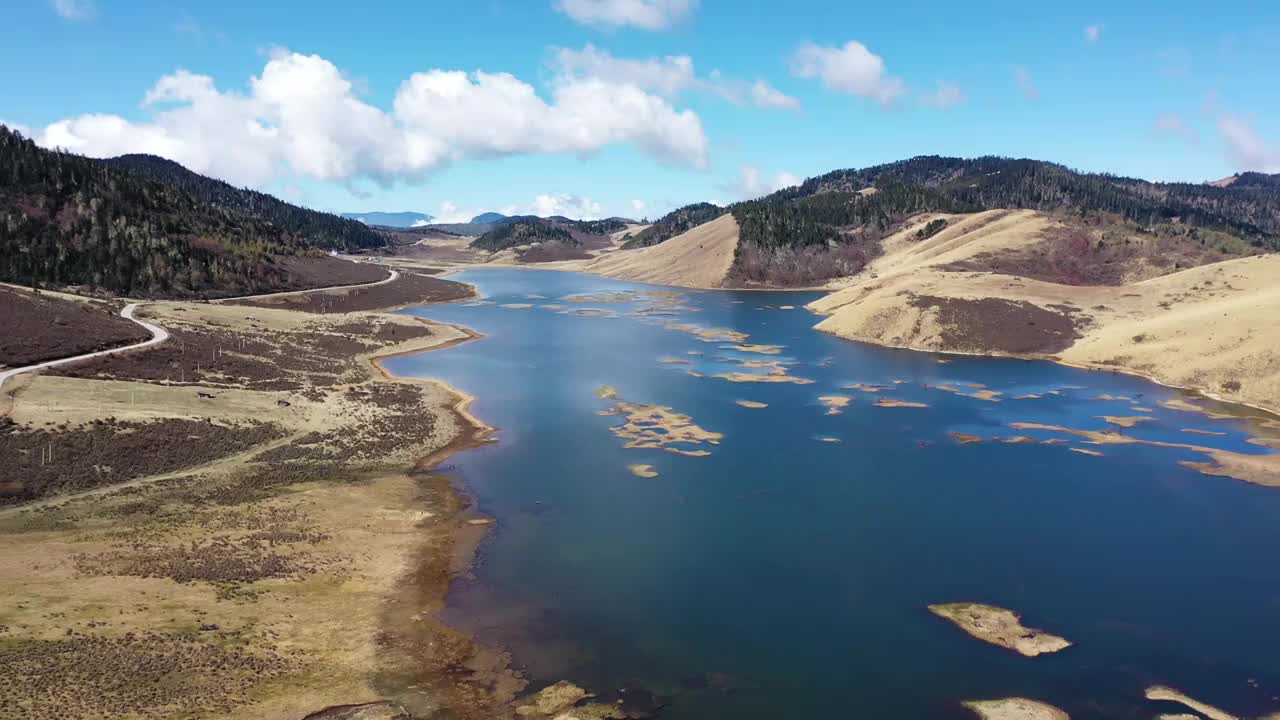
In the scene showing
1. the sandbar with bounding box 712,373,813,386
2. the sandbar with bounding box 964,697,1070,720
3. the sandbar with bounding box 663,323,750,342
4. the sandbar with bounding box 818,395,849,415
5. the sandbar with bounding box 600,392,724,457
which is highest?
the sandbar with bounding box 663,323,750,342

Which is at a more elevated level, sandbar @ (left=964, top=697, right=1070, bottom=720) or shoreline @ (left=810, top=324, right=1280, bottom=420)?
shoreline @ (left=810, top=324, right=1280, bottom=420)

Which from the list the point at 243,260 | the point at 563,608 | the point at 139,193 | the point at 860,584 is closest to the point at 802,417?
the point at 860,584

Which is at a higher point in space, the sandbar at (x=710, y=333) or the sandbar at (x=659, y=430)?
the sandbar at (x=710, y=333)

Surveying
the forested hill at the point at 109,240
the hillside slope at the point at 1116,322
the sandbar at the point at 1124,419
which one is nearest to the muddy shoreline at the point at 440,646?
the sandbar at the point at 1124,419

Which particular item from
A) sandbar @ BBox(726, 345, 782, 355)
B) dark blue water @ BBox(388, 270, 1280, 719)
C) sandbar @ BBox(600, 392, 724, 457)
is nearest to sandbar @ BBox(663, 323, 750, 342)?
sandbar @ BBox(726, 345, 782, 355)

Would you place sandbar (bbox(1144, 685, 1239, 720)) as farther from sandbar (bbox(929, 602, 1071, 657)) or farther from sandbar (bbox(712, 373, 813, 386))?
sandbar (bbox(712, 373, 813, 386))

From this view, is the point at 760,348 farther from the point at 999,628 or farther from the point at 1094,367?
the point at 999,628

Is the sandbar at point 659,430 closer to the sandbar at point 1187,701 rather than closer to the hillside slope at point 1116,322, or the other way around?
the sandbar at point 1187,701
